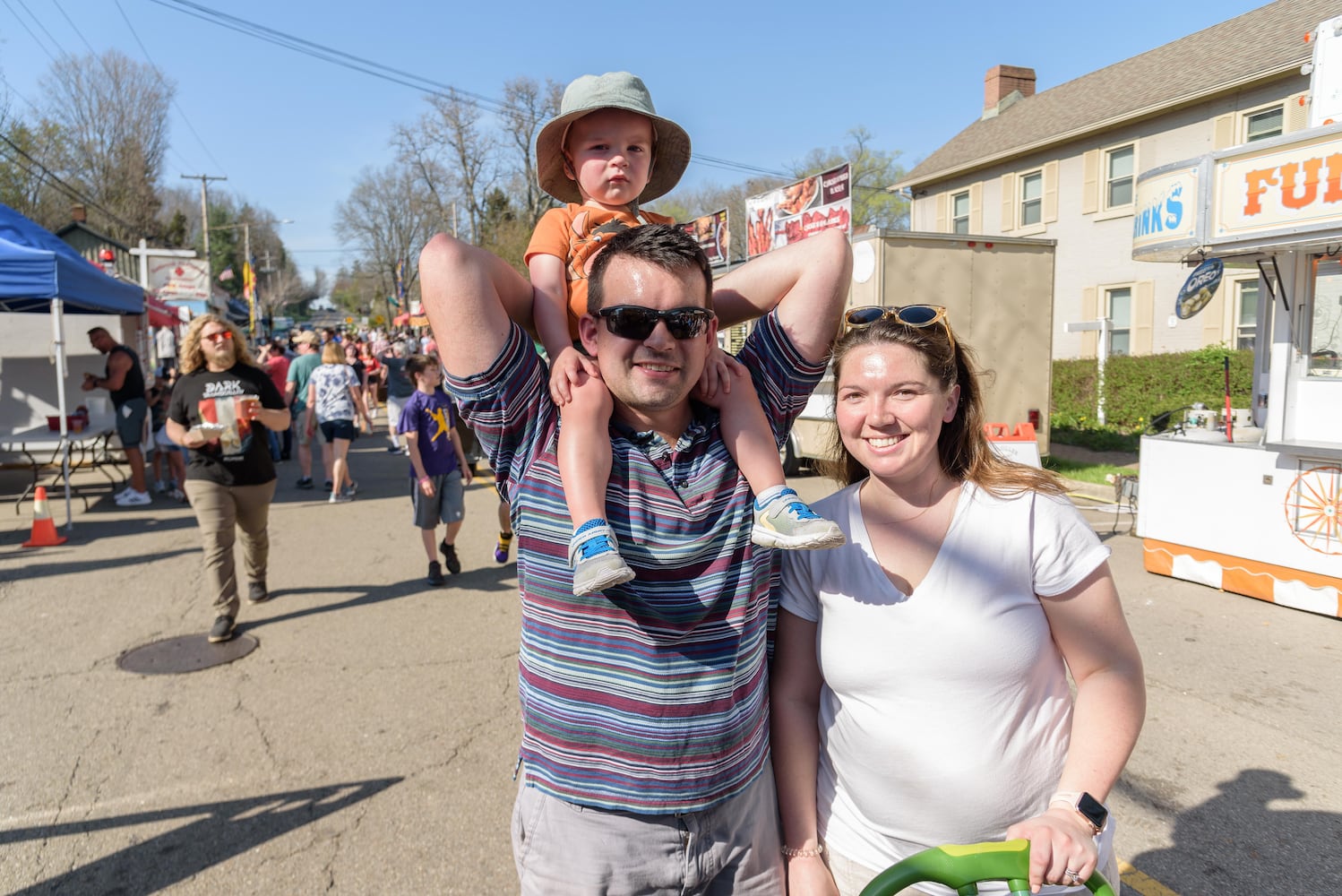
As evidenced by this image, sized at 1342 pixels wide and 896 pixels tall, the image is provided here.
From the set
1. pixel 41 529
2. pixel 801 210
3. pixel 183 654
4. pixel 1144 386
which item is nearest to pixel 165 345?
pixel 41 529

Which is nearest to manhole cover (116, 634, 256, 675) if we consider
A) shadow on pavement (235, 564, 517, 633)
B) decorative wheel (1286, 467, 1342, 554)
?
shadow on pavement (235, 564, 517, 633)

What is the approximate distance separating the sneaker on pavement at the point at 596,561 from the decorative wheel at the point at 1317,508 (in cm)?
647

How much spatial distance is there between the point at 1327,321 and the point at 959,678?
22.5 ft

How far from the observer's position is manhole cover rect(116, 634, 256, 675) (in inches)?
204

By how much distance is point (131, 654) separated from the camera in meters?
5.38

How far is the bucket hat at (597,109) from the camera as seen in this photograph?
2104 millimetres

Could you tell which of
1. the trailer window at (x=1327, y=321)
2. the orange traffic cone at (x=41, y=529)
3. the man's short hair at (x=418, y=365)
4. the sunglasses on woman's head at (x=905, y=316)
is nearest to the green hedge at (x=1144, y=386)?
the trailer window at (x=1327, y=321)

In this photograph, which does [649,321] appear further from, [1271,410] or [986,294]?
[986,294]

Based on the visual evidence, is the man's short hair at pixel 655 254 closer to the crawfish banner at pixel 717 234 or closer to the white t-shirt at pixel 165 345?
the crawfish banner at pixel 717 234

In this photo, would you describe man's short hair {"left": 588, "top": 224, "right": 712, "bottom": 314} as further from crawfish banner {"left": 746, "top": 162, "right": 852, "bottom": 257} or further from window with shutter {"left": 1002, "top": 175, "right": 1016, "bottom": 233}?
window with shutter {"left": 1002, "top": 175, "right": 1016, "bottom": 233}

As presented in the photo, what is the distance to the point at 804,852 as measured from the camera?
5.75ft

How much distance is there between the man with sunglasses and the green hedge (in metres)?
15.5

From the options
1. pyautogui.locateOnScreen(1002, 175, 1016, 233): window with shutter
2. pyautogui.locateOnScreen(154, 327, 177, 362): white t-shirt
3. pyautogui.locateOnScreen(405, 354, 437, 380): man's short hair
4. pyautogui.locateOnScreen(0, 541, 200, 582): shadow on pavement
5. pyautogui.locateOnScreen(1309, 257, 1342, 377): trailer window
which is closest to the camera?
pyautogui.locateOnScreen(1309, 257, 1342, 377): trailer window

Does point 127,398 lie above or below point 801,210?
below
